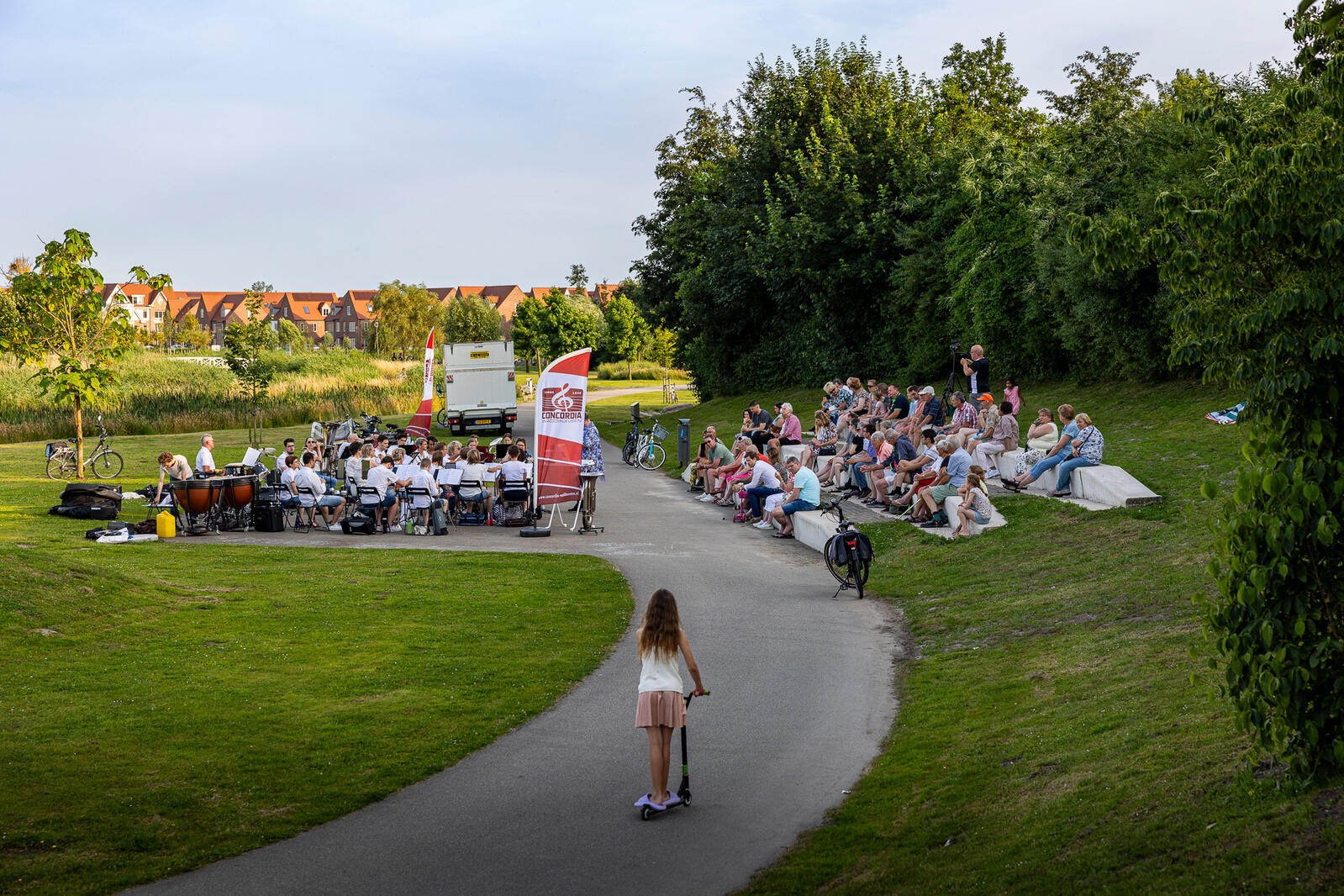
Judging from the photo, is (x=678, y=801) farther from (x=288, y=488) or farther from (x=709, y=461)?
(x=709, y=461)

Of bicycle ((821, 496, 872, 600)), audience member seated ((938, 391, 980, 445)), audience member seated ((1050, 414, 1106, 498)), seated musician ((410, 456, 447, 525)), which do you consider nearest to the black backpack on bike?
bicycle ((821, 496, 872, 600))

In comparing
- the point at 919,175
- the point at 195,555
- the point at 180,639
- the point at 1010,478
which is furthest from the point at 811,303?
the point at 180,639

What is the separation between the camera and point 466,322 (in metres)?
105

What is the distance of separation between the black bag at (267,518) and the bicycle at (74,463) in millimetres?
8126

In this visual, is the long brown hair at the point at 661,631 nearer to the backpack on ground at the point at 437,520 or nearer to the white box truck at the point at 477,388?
the backpack on ground at the point at 437,520

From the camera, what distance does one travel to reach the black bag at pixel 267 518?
66.2ft

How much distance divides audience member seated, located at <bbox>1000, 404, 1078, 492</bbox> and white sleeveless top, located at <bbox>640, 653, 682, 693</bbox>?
438 inches

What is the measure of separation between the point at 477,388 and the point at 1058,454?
2682 centimetres

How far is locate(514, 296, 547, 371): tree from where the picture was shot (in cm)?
9188

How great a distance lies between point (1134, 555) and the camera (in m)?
12.9

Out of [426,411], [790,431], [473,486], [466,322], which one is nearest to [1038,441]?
[790,431]

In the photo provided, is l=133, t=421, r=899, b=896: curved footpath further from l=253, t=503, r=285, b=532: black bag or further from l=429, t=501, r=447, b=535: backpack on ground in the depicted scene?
l=253, t=503, r=285, b=532: black bag

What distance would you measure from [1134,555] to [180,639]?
10.7 metres

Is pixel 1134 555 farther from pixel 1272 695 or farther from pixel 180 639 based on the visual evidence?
pixel 180 639
